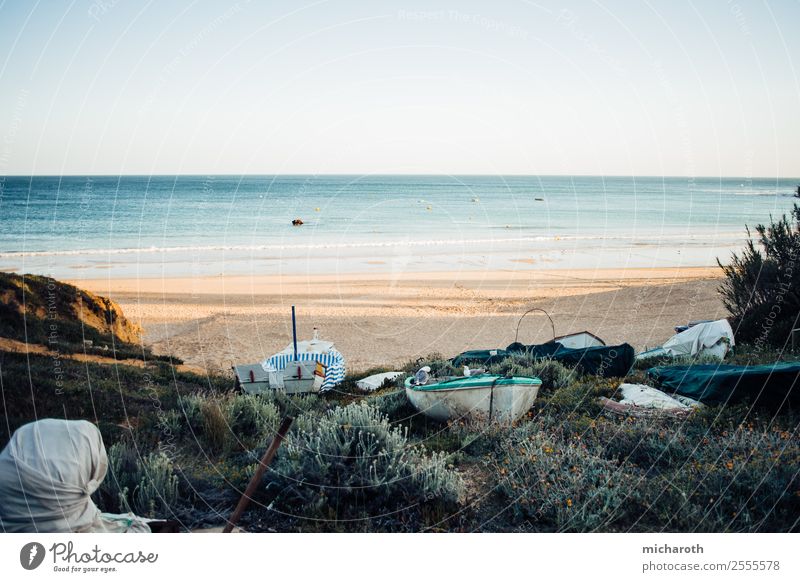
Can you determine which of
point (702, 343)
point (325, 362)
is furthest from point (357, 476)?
point (702, 343)

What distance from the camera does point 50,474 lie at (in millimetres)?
4645

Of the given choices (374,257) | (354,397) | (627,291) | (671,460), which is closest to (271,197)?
(374,257)

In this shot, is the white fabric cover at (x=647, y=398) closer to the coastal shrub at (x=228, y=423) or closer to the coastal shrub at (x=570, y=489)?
the coastal shrub at (x=570, y=489)

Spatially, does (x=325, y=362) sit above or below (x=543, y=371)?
above

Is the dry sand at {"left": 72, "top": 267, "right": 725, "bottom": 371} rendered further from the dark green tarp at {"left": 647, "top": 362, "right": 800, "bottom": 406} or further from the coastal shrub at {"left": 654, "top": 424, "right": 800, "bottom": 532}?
the coastal shrub at {"left": 654, "top": 424, "right": 800, "bottom": 532}

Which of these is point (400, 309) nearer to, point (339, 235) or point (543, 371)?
point (543, 371)

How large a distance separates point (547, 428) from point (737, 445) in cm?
225

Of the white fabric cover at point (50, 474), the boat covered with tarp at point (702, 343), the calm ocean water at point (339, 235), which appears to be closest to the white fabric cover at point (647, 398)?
the boat covered with tarp at point (702, 343)

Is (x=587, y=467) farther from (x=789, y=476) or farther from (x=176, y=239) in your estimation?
(x=176, y=239)

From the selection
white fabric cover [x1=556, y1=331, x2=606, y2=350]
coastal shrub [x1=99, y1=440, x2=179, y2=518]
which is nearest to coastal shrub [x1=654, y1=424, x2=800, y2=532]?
coastal shrub [x1=99, y1=440, x2=179, y2=518]

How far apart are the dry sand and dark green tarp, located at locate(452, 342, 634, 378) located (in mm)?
3921

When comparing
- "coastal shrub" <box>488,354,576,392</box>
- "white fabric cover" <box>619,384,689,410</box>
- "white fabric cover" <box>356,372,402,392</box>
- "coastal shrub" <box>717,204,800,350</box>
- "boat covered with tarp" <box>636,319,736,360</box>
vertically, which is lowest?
"white fabric cover" <box>356,372,402,392</box>

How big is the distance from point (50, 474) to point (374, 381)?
8473 mm

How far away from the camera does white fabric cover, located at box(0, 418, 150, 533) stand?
4.58 meters
